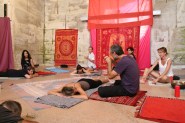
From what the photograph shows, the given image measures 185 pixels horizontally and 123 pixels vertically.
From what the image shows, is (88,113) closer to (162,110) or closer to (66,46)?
(162,110)

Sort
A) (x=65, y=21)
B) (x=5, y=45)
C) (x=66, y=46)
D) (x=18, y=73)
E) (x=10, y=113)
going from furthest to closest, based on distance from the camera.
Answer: (x=65, y=21) < (x=66, y=46) < (x=5, y=45) < (x=18, y=73) < (x=10, y=113)

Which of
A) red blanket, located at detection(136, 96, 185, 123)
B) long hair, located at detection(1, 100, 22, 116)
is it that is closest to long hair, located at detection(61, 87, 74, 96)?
red blanket, located at detection(136, 96, 185, 123)

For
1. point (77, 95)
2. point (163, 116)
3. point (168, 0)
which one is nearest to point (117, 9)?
point (168, 0)

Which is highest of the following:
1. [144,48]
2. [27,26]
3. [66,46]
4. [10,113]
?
[27,26]

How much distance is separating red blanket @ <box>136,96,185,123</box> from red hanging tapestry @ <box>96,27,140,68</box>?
15.7ft

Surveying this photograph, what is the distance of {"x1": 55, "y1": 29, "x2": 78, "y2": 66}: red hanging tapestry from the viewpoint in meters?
9.30

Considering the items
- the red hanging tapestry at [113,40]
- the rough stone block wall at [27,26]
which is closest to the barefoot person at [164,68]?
the red hanging tapestry at [113,40]

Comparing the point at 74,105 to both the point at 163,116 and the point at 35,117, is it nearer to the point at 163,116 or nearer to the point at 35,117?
the point at 35,117

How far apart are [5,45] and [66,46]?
3376mm

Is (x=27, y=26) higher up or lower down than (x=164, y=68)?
higher up

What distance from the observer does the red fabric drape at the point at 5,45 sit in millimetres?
6341

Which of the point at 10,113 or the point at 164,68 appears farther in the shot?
the point at 164,68

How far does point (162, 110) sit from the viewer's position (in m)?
2.73

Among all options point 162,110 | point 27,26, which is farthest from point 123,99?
point 27,26
